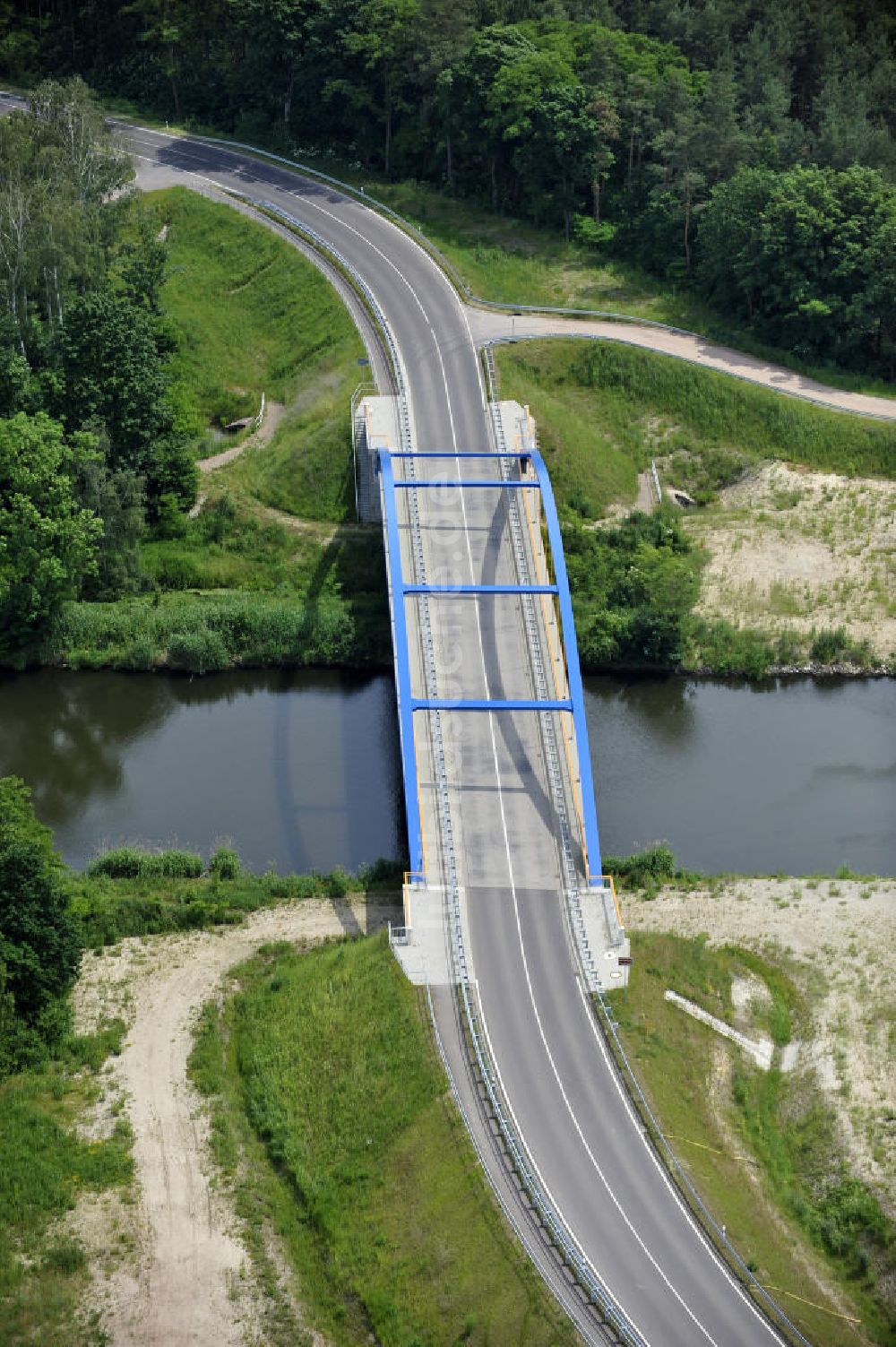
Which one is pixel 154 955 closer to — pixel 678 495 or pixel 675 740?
pixel 675 740

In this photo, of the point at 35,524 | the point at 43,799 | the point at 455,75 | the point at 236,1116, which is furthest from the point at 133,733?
the point at 455,75

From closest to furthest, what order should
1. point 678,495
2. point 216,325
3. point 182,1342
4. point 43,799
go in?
point 182,1342
point 43,799
point 678,495
point 216,325

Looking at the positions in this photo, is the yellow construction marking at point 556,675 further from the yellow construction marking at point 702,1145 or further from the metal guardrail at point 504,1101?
the yellow construction marking at point 702,1145

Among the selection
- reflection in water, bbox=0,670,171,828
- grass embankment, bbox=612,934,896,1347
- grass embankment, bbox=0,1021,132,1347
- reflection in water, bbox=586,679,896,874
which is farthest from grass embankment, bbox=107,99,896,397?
grass embankment, bbox=0,1021,132,1347

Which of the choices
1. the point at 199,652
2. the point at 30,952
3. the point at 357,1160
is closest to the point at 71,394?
the point at 199,652

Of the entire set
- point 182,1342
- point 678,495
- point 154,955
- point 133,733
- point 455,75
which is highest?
point 455,75

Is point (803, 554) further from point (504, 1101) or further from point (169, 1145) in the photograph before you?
point (169, 1145)
